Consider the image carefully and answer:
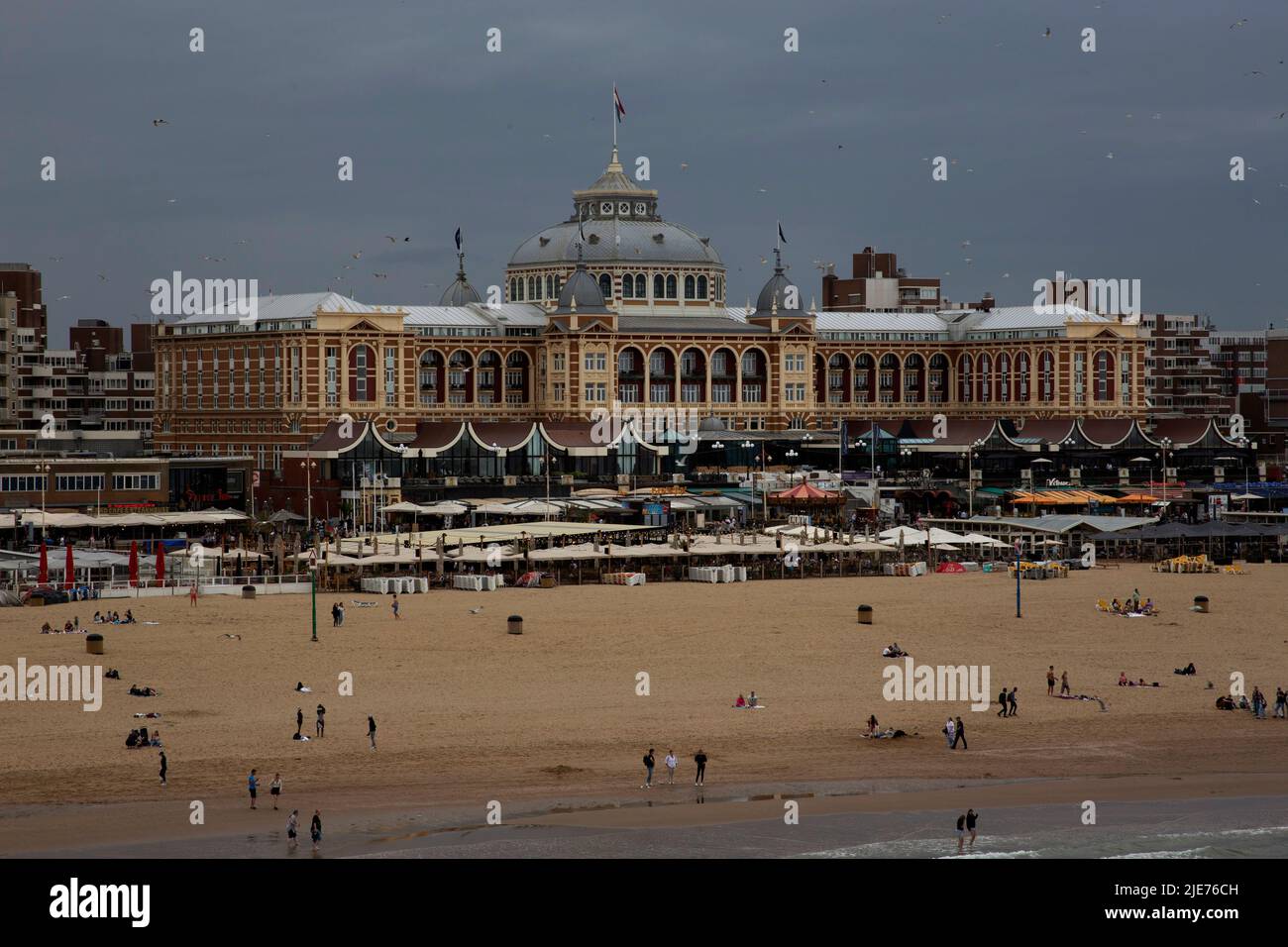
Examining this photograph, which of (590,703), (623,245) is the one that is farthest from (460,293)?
(590,703)

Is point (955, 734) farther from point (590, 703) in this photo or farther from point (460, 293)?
point (460, 293)

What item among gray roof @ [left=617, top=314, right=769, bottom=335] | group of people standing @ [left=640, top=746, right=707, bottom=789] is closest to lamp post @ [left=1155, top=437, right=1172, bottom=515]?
gray roof @ [left=617, top=314, right=769, bottom=335]

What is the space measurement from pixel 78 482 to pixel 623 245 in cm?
5573

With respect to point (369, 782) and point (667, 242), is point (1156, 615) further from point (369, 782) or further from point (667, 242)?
point (667, 242)

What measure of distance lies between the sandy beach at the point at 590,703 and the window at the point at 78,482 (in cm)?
2904

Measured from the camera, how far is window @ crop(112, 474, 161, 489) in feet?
328

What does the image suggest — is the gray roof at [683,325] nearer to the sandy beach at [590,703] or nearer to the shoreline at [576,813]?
the sandy beach at [590,703]

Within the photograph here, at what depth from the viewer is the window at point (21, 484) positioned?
95.9 meters

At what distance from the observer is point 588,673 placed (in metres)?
57.5

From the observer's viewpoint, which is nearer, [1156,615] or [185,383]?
[1156,615]

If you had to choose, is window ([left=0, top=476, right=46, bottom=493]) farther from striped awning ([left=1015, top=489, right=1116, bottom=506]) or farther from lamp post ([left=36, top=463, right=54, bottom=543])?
striped awning ([left=1015, top=489, right=1116, bottom=506])

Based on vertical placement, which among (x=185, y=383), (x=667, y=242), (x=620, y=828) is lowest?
(x=620, y=828)
